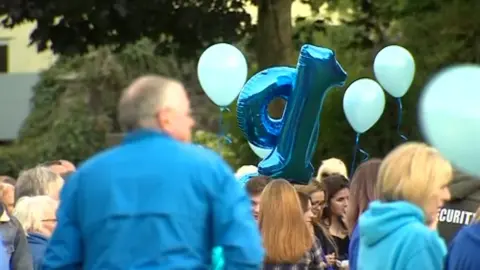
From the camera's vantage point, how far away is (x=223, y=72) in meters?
8.16

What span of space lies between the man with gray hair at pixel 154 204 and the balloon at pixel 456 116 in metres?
0.99

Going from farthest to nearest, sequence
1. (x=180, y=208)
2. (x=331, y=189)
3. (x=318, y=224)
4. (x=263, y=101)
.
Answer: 1. (x=263, y=101)
2. (x=331, y=189)
3. (x=318, y=224)
4. (x=180, y=208)

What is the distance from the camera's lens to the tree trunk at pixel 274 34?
13.6 metres

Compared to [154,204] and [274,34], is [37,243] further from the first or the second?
[274,34]

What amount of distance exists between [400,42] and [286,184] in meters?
10.5

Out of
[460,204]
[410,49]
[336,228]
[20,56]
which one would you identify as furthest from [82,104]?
[460,204]

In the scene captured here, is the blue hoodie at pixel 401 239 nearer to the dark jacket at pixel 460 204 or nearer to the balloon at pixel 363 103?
the dark jacket at pixel 460 204

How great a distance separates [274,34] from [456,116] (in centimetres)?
944

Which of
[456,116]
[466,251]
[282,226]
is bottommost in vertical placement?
[282,226]

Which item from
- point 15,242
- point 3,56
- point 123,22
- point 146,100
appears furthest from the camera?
point 3,56

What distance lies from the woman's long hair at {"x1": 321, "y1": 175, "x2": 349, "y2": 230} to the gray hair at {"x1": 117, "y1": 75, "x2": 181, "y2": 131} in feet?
11.3

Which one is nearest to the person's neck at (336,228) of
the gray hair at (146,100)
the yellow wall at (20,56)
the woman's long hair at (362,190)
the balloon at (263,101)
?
the balloon at (263,101)

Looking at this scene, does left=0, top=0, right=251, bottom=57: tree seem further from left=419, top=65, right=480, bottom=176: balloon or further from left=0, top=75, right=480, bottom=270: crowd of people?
left=0, top=75, right=480, bottom=270: crowd of people

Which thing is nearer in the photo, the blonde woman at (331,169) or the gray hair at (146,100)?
the gray hair at (146,100)
